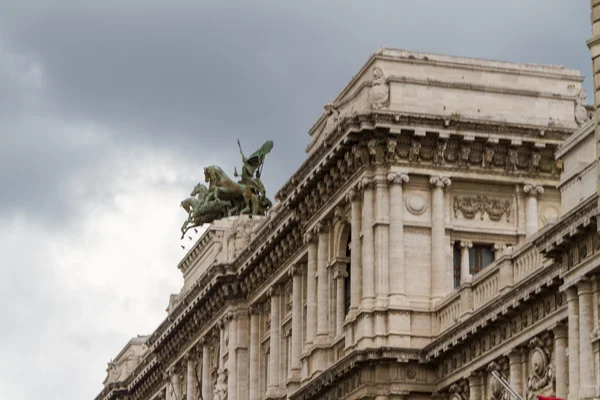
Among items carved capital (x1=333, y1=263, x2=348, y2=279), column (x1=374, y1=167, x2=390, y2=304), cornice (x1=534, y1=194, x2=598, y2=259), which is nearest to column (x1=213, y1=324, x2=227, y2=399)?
carved capital (x1=333, y1=263, x2=348, y2=279)

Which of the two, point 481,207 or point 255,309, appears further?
point 255,309

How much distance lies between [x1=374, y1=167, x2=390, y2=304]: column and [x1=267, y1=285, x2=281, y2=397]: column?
15347 mm

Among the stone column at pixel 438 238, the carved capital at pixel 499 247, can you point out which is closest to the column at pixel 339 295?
the stone column at pixel 438 238

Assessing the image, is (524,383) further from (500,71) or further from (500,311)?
(500,71)

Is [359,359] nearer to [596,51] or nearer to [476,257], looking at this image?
[476,257]

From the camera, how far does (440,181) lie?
2589 inches

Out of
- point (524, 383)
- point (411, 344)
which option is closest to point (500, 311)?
point (524, 383)

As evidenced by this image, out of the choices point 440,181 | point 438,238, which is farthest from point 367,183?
point 438,238

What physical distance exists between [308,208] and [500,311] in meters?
18.0

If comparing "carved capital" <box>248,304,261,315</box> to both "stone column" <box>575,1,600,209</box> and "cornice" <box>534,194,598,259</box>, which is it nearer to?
"cornice" <box>534,194,598,259</box>

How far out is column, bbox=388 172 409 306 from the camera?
211 ft

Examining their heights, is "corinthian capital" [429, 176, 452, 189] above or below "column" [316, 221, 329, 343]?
above

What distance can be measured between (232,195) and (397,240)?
115 feet

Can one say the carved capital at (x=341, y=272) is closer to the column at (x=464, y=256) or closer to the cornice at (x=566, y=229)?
the column at (x=464, y=256)
